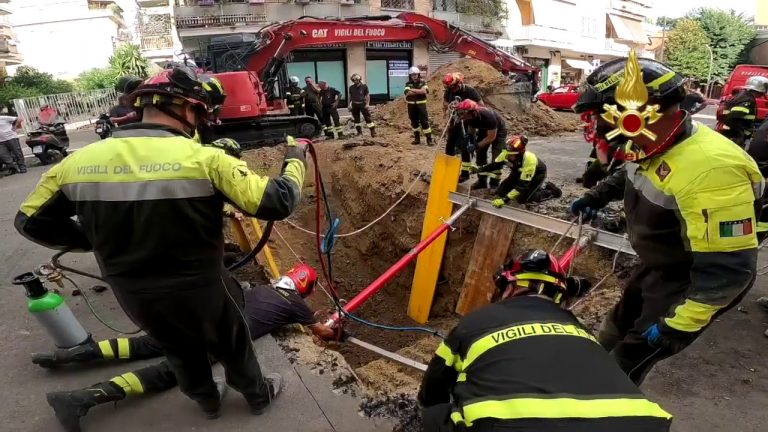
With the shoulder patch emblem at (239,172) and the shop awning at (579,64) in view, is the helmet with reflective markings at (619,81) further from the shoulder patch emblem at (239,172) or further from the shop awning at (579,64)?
the shop awning at (579,64)

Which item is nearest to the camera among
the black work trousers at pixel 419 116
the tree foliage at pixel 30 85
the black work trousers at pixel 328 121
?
the black work trousers at pixel 419 116

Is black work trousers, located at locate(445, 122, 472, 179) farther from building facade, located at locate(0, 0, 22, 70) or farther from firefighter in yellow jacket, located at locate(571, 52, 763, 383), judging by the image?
building facade, located at locate(0, 0, 22, 70)

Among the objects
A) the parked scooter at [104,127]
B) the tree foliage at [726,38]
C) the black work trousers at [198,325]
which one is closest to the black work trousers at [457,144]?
the black work trousers at [198,325]

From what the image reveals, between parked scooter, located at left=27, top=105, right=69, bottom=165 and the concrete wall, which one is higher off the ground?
the concrete wall

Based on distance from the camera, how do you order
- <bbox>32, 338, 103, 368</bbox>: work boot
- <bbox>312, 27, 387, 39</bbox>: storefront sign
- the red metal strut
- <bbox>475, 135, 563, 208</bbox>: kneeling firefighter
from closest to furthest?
<bbox>32, 338, 103, 368</bbox>: work boot → the red metal strut → <bbox>475, 135, 563, 208</bbox>: kneeling firefighter → <bbox>312, 27, 387, 39</bbox>: storefront sign

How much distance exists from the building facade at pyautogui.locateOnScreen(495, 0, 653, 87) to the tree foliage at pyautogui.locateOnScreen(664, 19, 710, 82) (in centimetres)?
286

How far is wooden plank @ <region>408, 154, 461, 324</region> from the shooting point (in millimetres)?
6668

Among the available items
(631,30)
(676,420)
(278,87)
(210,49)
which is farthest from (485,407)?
(631,30)

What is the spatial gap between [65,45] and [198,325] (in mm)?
41061

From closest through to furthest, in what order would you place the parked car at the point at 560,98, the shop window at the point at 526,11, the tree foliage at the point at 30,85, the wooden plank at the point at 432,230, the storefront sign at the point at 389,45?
the wooden plank at the point at 432,230 < the parked car at the point at 560,98 < the tree foliage at the point at 30,85 < the storefront sign at the point at 389,45 < the shop window at the point at 526,11

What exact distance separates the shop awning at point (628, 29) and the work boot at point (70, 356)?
40505 millimetres

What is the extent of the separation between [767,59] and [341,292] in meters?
43.0

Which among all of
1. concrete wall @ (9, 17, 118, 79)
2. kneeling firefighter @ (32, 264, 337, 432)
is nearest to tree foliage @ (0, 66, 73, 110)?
concrete wall @ (9, 17, 118, 79)

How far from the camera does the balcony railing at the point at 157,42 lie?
1126 inches
